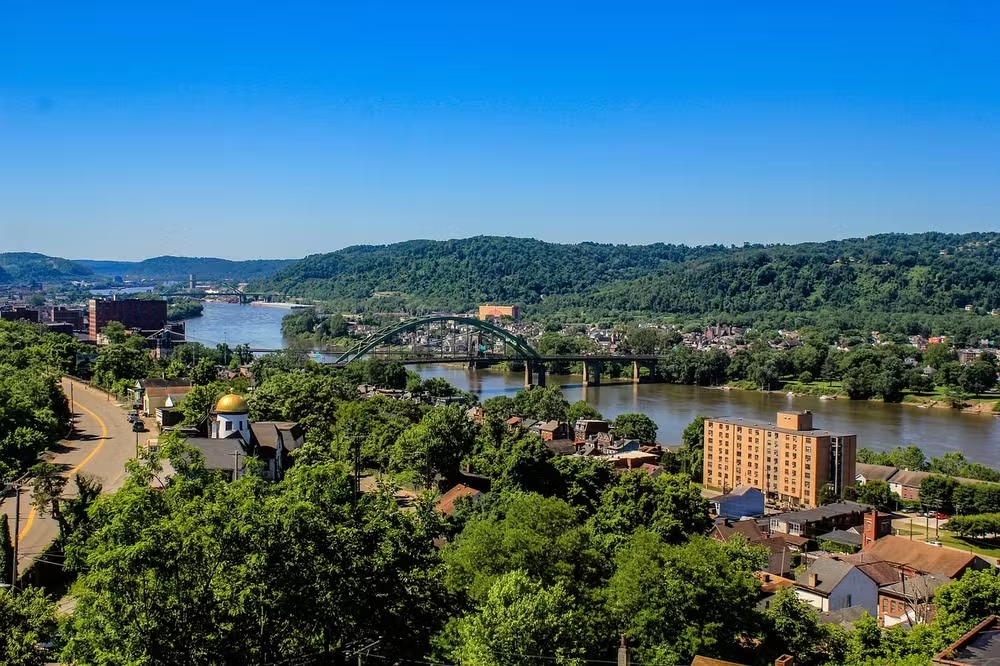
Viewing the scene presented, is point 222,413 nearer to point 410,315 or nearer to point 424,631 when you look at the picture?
point 424,631

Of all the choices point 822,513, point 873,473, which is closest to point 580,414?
point 873,473

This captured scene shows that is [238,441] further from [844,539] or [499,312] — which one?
[499,312]

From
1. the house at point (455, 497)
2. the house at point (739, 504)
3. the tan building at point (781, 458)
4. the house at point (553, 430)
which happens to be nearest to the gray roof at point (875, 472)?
the tan building at point (781, 458)

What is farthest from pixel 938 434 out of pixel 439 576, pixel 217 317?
pixel 217 317

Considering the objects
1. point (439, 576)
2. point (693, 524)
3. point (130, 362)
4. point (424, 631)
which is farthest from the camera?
point (130, 362)

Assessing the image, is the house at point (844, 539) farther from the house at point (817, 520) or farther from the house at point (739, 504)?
the house at point (739, 504)

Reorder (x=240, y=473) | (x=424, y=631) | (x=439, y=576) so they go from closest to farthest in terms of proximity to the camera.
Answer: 1. (x=424, y=631)
2. (x=439, y=576)
3. (x=240, y=473)
